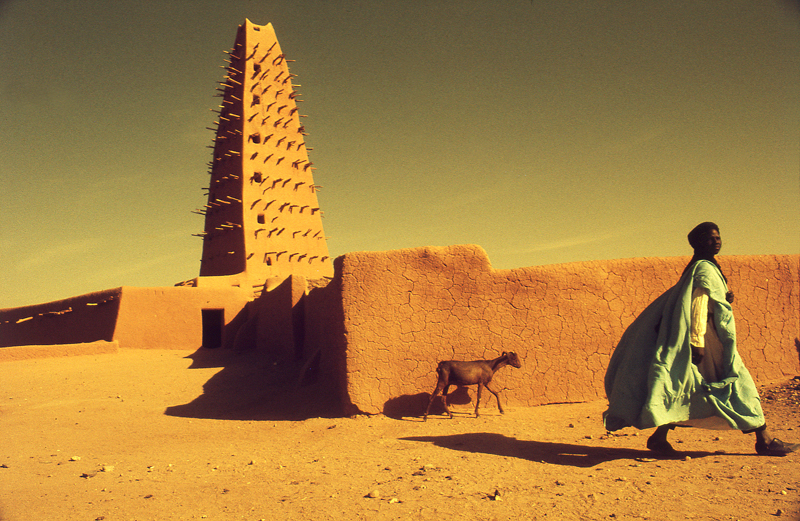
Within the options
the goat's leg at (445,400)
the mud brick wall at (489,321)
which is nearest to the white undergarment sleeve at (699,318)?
the mud brick wall at (489,321)

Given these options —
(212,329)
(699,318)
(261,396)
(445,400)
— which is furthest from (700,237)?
(212,329)

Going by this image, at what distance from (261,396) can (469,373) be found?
12.2 ft

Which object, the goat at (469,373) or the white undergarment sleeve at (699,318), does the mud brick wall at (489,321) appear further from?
the white undergarment sleeve at (699,318)

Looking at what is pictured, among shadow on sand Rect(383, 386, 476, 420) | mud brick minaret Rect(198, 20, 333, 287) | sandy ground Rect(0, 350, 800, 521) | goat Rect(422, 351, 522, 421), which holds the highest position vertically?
mud brick minaret Rect(198, 20, 333, 287)

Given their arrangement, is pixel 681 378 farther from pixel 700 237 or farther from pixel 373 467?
pixel 373 467

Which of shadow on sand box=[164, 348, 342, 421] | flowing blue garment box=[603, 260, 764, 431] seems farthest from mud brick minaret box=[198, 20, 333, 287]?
flowing blue garment box=[603, 260, 764, 431]

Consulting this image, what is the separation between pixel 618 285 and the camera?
606cm

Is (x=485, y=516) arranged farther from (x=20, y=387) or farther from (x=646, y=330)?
(x=20, y=387)

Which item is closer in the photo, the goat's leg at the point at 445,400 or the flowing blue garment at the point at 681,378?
the flowing blue garment at the point at 681,378

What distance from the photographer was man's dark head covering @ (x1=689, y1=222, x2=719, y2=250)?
12.4ft

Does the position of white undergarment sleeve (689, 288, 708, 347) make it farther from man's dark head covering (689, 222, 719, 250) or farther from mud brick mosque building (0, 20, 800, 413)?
mud brick mosque building (0, 20, 800, 413)

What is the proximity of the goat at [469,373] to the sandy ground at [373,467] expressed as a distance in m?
0.29

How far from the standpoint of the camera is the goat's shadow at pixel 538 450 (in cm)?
364

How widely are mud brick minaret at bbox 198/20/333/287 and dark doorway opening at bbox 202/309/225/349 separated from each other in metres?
1.33
